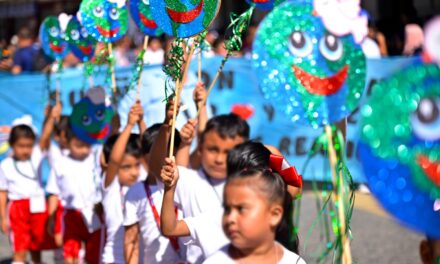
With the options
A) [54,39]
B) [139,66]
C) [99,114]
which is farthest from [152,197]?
[54,39]

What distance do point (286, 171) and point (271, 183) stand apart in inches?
13.8

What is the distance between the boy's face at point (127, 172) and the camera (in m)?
5.67

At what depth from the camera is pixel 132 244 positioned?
5.04 meters

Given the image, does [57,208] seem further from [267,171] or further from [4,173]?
[267,171]

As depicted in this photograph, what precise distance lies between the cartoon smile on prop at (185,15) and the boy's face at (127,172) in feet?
5.71

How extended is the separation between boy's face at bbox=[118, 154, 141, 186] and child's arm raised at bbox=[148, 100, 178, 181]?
0.91 m

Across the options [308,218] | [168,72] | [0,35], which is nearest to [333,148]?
[168,72]

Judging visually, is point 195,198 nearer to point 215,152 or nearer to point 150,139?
point 215,152

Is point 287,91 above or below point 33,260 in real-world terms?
above

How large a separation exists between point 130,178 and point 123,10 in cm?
117

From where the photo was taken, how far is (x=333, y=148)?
3443 millimetres

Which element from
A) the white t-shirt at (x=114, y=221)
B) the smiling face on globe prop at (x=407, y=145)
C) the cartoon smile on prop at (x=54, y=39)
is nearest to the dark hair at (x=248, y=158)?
the smiling face on globe prop at (x=407, y=145)

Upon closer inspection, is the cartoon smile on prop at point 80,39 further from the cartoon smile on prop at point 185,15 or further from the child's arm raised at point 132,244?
the cartoon smile on prop at point 185,15

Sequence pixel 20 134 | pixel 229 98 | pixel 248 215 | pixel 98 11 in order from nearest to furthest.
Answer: pixel 248 215 < pixel 98 11 < pixel 20 134 < pixel 229 98
